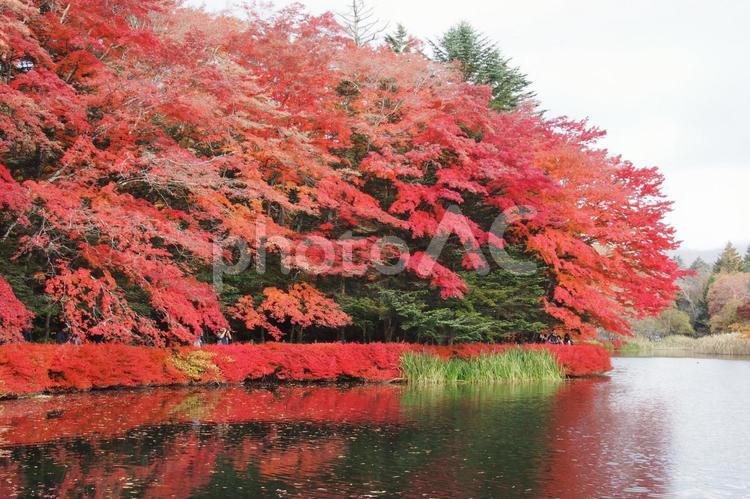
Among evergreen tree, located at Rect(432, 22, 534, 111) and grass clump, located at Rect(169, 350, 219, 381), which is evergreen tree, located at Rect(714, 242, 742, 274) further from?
grass clump, located at Rect(169, 350, 219, 381)

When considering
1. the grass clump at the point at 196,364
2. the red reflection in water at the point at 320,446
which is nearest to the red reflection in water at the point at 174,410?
the red reflection in water at the point at 320,446

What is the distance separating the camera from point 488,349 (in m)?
23.6

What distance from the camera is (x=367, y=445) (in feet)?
36.0

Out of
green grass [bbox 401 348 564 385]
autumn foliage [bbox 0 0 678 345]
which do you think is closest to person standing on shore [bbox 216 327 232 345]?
autumn foliage [bbox 0 0 678 345]

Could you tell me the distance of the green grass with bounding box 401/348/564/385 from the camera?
22.1 meters

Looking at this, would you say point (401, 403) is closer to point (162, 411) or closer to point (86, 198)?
point (162, 411)

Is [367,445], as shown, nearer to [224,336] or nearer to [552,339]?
[224,336]

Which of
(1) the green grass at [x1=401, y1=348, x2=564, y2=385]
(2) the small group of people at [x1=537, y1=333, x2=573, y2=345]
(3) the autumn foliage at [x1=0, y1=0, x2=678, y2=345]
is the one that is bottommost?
(1) the green grass at [x1=401, y1=348, x2=564, y2=385]

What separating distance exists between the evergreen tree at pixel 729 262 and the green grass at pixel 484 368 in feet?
181

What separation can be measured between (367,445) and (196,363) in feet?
31.2

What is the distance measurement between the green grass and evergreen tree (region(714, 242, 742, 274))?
181 ft

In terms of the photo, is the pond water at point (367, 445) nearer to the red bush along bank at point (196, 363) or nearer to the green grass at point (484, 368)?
the red bush along bank at point (196, 363)

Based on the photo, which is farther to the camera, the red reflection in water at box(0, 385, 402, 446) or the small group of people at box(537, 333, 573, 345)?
the small group of people at box(537, 333, 573, 345)

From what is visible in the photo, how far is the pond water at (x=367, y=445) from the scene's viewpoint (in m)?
8.34
